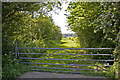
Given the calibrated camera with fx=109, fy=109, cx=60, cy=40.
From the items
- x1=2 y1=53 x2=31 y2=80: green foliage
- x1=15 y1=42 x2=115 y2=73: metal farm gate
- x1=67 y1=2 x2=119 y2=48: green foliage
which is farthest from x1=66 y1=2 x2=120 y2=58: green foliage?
x1=2 y1=53 x2=31 y2=80: green foliage

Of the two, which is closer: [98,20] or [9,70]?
[9,70]

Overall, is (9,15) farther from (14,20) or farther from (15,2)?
(15,2)

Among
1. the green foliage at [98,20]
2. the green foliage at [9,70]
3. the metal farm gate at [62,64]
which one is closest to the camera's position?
the green foliage at [9,70]

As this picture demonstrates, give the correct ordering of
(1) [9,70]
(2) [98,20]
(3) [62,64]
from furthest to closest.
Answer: (3) [62,64], (2) [98,20], (1) [9,70]

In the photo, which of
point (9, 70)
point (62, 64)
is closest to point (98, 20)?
point (62, 64)

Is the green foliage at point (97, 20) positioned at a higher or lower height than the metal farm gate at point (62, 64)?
higher

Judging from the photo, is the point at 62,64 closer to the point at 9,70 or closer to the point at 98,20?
the point at 9,70

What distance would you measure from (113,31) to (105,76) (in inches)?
52.3

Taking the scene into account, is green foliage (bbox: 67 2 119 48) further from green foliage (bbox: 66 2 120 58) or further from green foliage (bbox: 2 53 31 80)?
green foliage (bbox: 2 53 31 80)

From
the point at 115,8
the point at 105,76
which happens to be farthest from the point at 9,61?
the point at 115,8

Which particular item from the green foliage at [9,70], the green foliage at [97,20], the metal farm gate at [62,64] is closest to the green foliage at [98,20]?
the green foliage at [97,20]

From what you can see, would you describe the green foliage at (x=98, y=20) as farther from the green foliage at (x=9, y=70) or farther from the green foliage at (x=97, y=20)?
the green foliage at (x=9, y=70)

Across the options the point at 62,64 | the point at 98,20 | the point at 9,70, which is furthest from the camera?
the point at 62,64

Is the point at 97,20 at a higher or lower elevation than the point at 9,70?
higher
